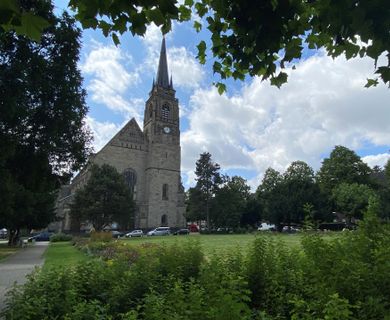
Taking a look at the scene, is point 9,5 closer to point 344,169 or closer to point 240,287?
point 240,287

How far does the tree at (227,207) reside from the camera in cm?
7344

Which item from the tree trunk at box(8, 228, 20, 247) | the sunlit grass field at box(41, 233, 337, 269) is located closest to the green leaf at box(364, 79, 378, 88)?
the sunlit grass field at box(41, 233, 337, 269)

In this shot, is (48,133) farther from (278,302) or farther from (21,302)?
(278,302)

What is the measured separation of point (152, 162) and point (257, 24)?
7517 centimetres

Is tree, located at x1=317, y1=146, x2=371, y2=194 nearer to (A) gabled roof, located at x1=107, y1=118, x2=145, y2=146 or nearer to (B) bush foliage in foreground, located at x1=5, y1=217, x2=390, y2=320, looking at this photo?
(A) gabled roof, located at x1=107, y1=118, x2=145, y2=146

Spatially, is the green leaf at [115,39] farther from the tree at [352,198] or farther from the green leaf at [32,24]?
the tree at [352,198]


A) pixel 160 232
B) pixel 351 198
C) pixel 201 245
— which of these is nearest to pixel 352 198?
pixel 351 198

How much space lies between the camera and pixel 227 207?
7406 cm

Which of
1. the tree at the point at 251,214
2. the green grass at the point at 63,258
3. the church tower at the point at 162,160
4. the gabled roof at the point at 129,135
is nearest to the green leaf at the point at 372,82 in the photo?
the green grass at the point at 63,258

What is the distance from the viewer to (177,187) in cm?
7944

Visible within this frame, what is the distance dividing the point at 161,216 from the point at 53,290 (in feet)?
231

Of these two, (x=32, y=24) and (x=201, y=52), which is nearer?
(x=32, y=24)

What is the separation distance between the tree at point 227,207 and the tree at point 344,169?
616 inches

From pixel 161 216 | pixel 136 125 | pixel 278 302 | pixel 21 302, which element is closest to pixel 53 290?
pixel 21 302
